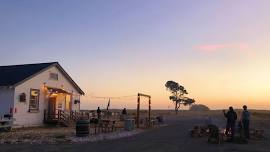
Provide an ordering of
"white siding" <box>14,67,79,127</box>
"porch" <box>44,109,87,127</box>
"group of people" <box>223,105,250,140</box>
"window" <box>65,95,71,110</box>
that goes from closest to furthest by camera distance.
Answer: "group of people" <box>223,105,250,140</box> → "white siding" <box>14,67,79,127</box> → "porch" <box>44,109,87,127</box> → "window" <box>65,95,71,110</box>

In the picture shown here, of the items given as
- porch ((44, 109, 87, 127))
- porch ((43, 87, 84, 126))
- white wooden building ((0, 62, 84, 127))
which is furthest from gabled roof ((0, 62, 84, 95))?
porch ((44, 109, 87, 127))

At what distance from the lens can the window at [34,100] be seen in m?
31.0

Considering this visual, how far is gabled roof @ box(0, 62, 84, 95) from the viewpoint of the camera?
97.4 ft

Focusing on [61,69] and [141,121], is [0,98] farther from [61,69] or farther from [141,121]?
[141,121]

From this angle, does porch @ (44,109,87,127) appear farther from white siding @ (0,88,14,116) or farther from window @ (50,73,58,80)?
white siding @ (0,88,14,116)

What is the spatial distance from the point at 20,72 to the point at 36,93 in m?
2.09

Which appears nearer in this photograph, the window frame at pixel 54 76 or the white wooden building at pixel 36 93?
the white wooden building at pixel 36 93

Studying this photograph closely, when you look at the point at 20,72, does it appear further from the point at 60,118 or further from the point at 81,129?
the point at 81,129

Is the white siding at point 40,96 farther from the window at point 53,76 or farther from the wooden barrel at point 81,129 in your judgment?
the wooden barrel at point 81,129

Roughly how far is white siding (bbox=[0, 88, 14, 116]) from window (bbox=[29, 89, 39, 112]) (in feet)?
6.29

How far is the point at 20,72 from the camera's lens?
31.9 m

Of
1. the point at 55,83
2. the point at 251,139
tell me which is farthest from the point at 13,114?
the point at 251,139

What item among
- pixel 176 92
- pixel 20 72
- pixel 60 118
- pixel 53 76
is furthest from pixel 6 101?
pixel 176 92

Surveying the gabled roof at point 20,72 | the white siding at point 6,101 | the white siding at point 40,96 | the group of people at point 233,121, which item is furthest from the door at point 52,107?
the group of people at point 233,121
